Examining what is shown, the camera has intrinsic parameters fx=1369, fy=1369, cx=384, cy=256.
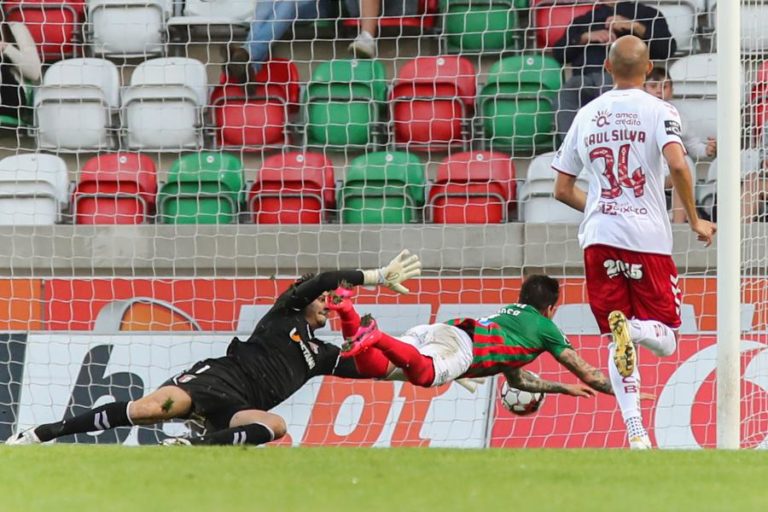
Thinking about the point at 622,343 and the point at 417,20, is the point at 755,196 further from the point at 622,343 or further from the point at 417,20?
the point at 417,20

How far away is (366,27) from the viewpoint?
1030 cm

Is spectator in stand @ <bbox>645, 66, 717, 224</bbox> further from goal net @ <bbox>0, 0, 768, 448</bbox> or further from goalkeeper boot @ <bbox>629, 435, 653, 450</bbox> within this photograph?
goalkeeper boot @ <bbox>629, 435, 653, 450</bbox>

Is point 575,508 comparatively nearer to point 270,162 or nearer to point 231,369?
point 231,369

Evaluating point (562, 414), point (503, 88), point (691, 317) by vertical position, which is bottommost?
point (562, 414)

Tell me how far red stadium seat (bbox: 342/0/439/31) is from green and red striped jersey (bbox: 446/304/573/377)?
3975mm

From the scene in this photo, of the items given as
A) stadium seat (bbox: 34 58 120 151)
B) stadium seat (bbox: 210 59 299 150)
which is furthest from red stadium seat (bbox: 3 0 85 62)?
stadium seat (bbox: 210 59 299 150)

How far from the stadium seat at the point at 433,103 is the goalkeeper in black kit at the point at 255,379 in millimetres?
2934

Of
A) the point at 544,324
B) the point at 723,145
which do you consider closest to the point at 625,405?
the point at 544,324

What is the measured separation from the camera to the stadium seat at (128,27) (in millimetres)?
10523

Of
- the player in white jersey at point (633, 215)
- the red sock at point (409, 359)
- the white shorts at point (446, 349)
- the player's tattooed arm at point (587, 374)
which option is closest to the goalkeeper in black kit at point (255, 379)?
→ the white shorts at point (446, 349)

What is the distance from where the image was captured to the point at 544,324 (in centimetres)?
684

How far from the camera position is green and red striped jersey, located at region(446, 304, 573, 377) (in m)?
6.80

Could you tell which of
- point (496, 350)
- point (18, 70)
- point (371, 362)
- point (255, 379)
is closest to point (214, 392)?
point (255, 379)

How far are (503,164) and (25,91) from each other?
3.68m
